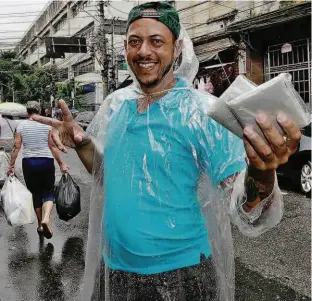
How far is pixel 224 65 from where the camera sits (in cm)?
1478

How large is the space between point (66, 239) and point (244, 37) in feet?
34.4

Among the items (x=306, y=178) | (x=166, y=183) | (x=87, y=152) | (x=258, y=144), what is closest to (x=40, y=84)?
(x=306, y=178)

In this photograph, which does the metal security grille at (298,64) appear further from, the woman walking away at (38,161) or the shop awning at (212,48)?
the woman walking away at (38,161)

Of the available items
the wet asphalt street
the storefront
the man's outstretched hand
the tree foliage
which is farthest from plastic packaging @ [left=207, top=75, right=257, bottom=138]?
the tree foliage

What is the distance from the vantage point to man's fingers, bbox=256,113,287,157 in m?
1.08

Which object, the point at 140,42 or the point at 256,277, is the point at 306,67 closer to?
the point at 256,277

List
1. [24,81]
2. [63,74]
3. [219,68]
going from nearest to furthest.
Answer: [219,68]
[24,81]
[63,74]

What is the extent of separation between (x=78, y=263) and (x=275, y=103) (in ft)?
11.9

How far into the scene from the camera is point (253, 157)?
3.76 feet

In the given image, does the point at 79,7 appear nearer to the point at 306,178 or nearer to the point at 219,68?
the point at 219,68

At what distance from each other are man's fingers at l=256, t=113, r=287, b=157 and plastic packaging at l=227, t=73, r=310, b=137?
17mm

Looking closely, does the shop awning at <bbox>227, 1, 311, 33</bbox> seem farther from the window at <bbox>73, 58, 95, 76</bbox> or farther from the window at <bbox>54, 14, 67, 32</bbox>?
the window at <bbox>54, 14, 67, 32</bbox>

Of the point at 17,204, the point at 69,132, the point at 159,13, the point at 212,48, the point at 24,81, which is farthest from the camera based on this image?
the point at 24,81

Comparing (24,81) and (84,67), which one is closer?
(84,67)
